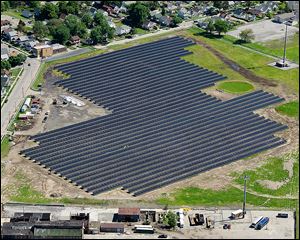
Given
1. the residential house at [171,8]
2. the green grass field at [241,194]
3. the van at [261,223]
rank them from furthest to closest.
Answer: the residential house at [171,8], the green grass field at [241,194], the van at [261,223]

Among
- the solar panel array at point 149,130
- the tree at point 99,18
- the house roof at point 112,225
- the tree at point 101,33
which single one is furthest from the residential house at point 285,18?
the house roof at point 112,225

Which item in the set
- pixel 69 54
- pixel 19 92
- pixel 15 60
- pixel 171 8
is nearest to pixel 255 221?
pixel 19 92

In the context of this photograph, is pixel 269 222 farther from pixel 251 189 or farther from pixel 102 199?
pixel 102 199

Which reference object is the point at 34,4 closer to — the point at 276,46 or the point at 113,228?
the point at 276,46

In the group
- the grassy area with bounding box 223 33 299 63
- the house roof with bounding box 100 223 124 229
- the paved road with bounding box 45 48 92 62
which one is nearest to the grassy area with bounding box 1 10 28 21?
the paved road with bounding box 45 48 92 62

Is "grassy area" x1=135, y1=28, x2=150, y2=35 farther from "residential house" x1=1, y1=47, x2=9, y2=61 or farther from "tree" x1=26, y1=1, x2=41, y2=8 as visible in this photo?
"residential house" x1=1, y1=47, x2=9, y2=61

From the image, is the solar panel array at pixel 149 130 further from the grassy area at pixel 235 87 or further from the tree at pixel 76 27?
the tree at pixel 76 27

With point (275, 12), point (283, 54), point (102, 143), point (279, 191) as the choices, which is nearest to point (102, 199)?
point (102, 143)
